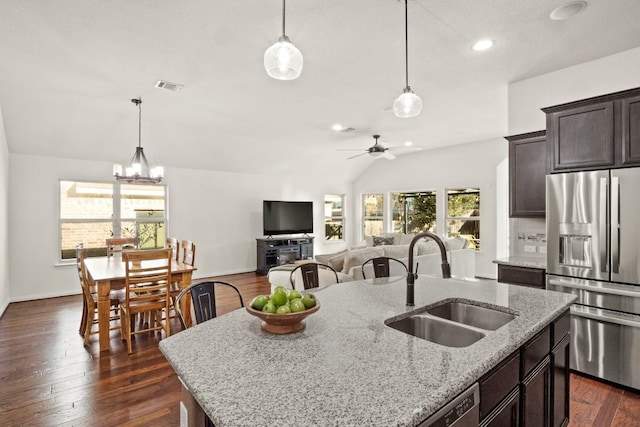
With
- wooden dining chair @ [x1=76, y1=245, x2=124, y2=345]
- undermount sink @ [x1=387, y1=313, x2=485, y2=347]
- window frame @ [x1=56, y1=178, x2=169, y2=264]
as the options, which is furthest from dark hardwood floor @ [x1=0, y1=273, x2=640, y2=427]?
window frame @ [x1=56, y1=178, x2=169, y2=264]

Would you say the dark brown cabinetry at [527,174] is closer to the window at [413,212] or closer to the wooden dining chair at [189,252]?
the wooden dining chair at [189,252]

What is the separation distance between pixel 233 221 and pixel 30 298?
144 inches

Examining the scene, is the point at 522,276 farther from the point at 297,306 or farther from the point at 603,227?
the point at 297,306

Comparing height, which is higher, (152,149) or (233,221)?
(152,149)

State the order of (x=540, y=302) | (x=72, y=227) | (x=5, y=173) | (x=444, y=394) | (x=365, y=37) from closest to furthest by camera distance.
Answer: (x=444, y=394) → (x=540, y=302) → (x=365, y=37) → (x=5, y=173) → (x=72, y=227)

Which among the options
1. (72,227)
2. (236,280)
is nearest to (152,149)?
(72,227)

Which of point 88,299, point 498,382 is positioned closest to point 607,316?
point 498,382

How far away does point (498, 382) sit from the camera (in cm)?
128

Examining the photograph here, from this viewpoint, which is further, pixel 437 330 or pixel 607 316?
pixel 607 316

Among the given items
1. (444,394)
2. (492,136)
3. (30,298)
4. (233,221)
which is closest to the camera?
(444,394)

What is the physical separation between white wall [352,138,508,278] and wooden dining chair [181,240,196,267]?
5304 mm

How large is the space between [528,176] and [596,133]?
92 centimetres

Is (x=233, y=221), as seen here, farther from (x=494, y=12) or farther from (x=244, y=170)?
(x=494, y=12)

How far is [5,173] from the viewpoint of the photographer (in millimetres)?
4883
